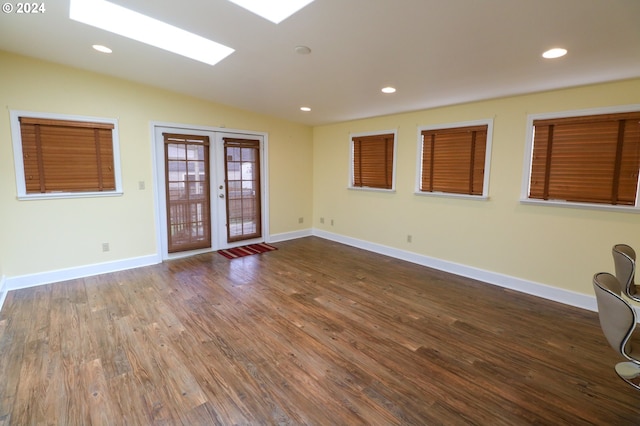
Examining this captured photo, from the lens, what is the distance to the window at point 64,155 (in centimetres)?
349

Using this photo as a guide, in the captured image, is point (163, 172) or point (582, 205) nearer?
point (582, 205)

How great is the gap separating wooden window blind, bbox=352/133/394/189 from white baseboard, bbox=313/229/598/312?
3.61ft

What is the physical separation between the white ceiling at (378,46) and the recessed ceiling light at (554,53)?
0.05m

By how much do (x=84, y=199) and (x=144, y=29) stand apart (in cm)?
233

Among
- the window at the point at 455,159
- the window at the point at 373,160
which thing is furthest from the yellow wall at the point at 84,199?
the window at the point at 455,159

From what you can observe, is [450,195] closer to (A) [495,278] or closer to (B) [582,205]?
(A) [495,278]

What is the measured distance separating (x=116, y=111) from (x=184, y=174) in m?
1.20

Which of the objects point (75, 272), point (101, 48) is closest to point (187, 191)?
point (75, 272)

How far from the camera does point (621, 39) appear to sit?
82.0 inches

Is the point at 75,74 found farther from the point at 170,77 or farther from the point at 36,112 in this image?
the point at 170,77

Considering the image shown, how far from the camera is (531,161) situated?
3.44m

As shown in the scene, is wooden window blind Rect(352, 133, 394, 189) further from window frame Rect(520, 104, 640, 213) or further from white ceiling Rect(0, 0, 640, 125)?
window frame Rect(520, 104, 640, 213)

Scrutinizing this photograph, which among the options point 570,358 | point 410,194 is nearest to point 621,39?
point 570,358

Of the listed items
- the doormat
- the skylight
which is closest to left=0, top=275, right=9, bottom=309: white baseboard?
the doormat
